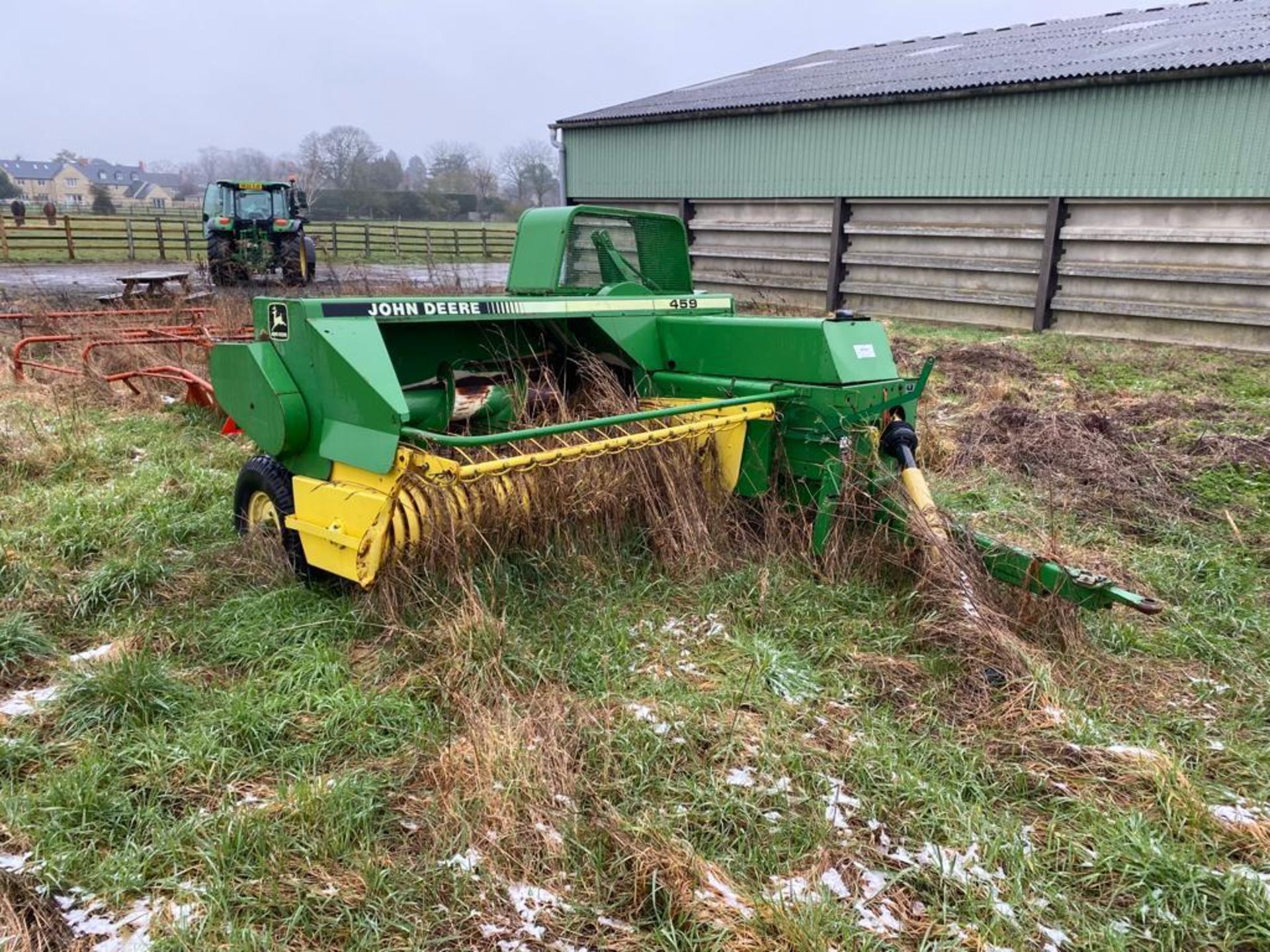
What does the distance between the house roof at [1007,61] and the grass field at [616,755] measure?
8.60m

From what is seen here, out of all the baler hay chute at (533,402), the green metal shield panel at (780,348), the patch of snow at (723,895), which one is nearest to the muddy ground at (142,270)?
the baler hay chute at (533,402)

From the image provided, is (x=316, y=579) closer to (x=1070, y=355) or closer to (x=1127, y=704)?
(x=1127, y=704)

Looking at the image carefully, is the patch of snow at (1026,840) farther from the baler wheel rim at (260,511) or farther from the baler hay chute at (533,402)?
the baler wheel rim at (260,511)

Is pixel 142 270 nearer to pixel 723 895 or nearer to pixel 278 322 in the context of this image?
pixel 278 322

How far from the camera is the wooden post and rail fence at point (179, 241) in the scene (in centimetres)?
2630

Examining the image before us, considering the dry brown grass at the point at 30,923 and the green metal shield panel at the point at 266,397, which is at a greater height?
the green metal shield panel at the point at 266,397

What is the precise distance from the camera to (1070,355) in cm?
950

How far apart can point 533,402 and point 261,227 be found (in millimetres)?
16469

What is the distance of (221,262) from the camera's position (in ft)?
55.0

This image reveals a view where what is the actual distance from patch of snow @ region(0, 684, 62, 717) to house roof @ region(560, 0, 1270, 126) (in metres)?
11.9

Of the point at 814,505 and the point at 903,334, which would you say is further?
the point at 903,334

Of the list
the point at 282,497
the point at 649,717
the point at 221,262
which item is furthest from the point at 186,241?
the point at 649,717

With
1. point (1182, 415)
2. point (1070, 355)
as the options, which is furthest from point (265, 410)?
point (1070, 355)

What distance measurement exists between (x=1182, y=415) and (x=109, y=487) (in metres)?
7.47
